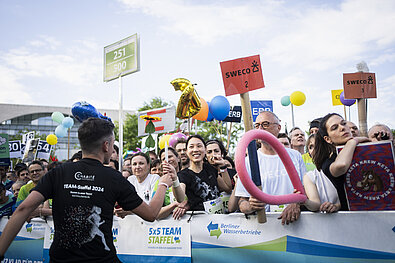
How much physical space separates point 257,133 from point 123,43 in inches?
150

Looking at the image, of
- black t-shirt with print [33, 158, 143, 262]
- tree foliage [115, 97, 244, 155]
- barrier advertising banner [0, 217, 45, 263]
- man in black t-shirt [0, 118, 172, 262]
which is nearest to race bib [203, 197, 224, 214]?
man in black t-shirt [0, 118, 172, 262]

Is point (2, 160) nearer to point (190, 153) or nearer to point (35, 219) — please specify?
point (35, 219)

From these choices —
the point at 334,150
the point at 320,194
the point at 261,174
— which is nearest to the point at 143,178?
the point at 261,174

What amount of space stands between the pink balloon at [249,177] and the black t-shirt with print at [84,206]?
2.65 feet

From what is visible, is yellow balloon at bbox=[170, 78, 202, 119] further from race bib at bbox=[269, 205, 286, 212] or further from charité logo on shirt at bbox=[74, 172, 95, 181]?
charité logo on shirt at bbox=[74, 172, 95, 181]

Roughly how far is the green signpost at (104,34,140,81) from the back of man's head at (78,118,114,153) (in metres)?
3.03

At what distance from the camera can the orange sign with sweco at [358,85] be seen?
13.5 feet

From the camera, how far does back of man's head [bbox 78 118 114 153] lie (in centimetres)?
248

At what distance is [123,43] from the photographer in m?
5.64

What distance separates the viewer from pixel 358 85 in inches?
162

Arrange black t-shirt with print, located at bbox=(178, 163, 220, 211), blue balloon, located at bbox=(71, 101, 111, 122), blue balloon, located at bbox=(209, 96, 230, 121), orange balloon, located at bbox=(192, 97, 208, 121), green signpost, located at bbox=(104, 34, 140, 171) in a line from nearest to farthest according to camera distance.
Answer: black t-shirt with print, located at bbox=(178, 163, 220, 211), blue balloon, located at bbox=(71, 101, 111, 122), green signpost, located at bbox=(104, 34, 140, 171), blue balloon, located at bbox=(209, 96, 230, 121), orange balloon, located at bbox=(192, 97, 208, 121)

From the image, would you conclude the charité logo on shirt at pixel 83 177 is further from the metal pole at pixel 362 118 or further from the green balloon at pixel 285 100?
the green balloon at pixel 285 100

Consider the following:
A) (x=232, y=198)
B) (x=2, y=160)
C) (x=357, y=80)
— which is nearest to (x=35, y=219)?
(x=2, y=160)

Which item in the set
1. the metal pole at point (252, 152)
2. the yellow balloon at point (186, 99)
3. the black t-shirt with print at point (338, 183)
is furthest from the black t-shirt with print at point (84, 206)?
the yellow balloon at point (186, 99)
